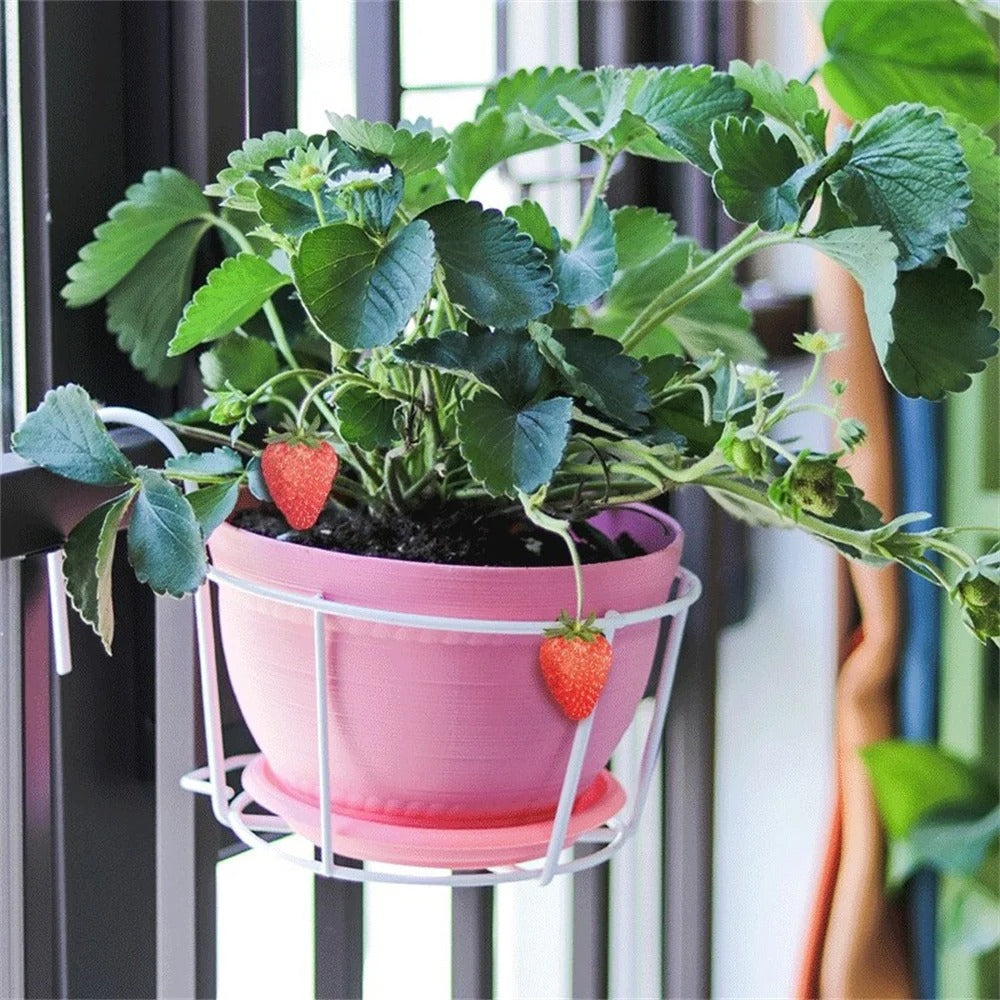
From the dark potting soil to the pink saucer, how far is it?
0.13 metres

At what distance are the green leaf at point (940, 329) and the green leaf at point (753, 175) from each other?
0.08 m

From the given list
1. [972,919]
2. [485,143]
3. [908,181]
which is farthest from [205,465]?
[972,919]

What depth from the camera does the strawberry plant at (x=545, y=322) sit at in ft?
1.97

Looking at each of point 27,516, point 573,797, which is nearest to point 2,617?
point 27,516

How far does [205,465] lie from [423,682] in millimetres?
143

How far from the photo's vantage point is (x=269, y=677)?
0.71 metres

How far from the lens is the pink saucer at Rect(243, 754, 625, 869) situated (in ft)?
2.24

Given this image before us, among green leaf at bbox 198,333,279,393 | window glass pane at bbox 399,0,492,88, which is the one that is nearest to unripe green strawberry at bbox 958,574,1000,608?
green leaf at bbox 198,333,279,393

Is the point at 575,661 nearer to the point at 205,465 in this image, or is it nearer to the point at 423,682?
the point at 423,682

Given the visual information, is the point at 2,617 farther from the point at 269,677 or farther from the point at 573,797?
the point at 573,797

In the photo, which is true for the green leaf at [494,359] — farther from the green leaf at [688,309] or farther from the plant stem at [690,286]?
the green leaf at [688,309]

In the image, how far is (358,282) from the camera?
1.94ft

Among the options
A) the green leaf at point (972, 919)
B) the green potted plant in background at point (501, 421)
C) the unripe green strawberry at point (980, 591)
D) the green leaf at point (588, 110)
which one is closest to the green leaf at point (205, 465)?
the green potted plant in background at point (501, 421)

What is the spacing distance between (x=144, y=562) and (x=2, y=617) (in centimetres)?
27
